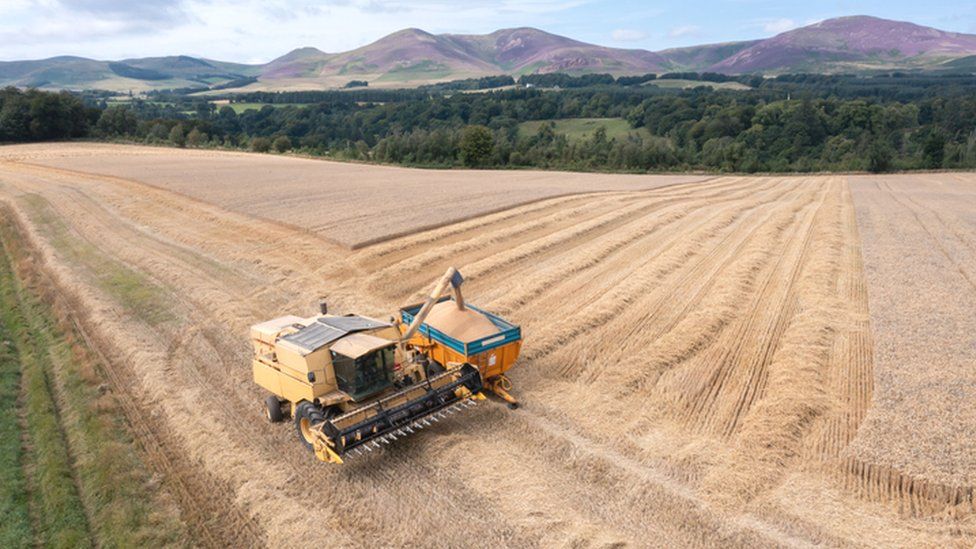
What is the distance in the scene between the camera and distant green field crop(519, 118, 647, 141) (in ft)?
320

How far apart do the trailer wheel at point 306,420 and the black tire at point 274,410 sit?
0.98 metres

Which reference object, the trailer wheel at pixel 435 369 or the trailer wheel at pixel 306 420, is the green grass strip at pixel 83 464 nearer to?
the trailer wheel at pixel 306 420

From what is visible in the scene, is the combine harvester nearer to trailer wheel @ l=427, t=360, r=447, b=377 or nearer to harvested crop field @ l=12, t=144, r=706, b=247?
trailer wheel @ l=427, t=360, r=447, b=377

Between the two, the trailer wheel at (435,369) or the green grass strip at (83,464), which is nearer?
the green grass strip at (83,464)

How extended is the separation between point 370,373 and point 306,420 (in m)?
1.43

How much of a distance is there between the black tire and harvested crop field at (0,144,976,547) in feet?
1.65

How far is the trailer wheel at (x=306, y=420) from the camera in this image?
1062 centimetres

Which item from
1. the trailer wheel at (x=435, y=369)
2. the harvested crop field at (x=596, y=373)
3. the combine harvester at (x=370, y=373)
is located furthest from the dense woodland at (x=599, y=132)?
the combine harvester at (x=370, y=373)

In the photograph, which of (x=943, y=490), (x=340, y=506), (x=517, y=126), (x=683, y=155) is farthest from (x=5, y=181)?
(x=517, y=126)

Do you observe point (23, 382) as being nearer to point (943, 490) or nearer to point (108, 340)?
point (108, 340)

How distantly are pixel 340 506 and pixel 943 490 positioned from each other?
376 inches

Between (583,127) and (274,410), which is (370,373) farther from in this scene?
(583,127)

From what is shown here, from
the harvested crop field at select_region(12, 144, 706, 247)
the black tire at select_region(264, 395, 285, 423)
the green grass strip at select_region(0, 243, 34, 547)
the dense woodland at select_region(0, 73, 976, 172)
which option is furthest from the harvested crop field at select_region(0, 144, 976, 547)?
the dense woodland at select_region(0, 73, 976, 172)

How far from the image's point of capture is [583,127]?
102500mm
